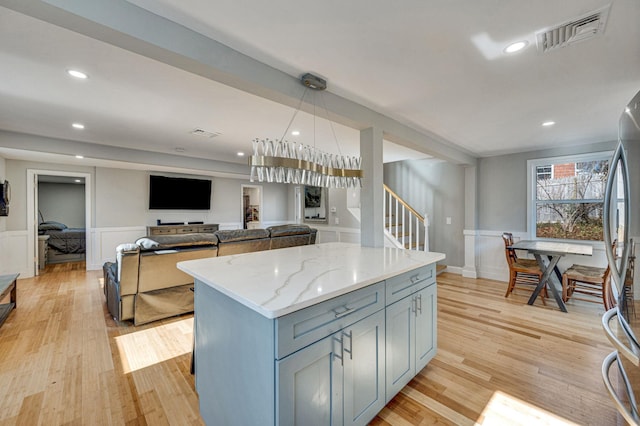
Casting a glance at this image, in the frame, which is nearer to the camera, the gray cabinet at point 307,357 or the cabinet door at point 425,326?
the gray cabinet at point 307,357

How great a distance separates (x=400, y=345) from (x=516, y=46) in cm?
210

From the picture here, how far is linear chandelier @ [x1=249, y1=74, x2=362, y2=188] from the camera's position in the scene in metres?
1.85

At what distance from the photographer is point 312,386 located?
124 centimetres

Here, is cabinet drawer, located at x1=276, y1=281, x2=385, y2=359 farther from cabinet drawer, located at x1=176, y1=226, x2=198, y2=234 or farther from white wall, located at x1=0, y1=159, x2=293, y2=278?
white wall, located at x1=0, y1=159, x2=293, y2=278

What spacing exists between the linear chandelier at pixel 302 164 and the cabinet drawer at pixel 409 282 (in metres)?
0.94

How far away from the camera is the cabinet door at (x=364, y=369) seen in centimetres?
142

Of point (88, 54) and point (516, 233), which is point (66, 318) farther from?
point (516, 233)

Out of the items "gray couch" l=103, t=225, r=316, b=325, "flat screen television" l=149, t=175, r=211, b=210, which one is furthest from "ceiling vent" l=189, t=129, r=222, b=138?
"flat screen television" l=149, t=175, r=211, b=210

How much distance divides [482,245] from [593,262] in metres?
1.48

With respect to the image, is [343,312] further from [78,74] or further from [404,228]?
[404,228]

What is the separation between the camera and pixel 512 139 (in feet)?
12.9

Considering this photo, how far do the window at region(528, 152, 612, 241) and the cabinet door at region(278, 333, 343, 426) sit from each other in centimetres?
483

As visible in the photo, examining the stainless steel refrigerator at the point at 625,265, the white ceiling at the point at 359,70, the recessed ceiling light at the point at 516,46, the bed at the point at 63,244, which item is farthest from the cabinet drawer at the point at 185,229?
the stainless steel refrigerator at the point at 625,265

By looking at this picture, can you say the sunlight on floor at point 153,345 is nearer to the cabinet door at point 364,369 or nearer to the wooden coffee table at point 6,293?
the wooden coffee table at point 6,293
